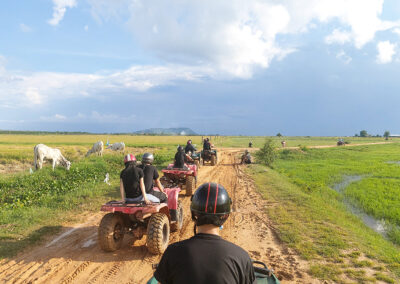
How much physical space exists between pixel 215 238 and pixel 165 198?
14.7ft

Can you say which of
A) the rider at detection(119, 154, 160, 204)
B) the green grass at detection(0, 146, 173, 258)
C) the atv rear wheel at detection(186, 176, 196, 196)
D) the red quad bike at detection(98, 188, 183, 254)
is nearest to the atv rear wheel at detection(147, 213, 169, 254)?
the red quad bike at detection(98, 188, 183, 254)

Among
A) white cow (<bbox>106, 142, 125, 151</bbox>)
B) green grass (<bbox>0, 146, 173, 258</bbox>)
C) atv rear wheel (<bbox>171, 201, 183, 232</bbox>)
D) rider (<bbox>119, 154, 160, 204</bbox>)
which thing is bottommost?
green grass (<bbox>0, 146, 173, 258</bbox>)

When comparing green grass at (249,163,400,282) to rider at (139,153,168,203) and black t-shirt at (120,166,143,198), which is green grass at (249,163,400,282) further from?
black t-shirt at (120,166,143,198)

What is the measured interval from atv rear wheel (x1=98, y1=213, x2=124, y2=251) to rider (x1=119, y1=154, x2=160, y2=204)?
17.7 inches

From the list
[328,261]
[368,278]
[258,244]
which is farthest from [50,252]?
[368,278]

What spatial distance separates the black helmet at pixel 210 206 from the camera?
2223mm

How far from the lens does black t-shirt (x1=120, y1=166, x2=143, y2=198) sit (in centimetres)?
559

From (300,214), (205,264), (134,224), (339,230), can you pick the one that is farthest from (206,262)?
→ (300,214)

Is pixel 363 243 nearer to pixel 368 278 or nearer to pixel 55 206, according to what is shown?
pixel 368 278

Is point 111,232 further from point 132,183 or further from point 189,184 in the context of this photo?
point 189,184

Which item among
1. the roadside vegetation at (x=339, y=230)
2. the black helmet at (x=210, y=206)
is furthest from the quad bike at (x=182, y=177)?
the black helmet at (x=210, y=206)

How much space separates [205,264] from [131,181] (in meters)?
4.04

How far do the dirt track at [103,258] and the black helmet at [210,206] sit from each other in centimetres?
312

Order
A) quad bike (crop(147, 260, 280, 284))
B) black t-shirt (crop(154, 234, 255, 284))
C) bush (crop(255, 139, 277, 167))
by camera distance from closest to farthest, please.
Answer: black t-shirt (crop(154, 234, 255, 284)), quad bike (crop(147, 260, 280, 284)), bush (crop(255, 139, 277, 167))
